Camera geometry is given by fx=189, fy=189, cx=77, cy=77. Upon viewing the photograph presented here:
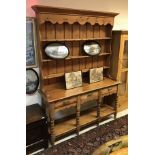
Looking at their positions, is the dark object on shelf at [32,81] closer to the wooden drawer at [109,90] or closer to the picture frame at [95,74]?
the picture frame at [95,74]

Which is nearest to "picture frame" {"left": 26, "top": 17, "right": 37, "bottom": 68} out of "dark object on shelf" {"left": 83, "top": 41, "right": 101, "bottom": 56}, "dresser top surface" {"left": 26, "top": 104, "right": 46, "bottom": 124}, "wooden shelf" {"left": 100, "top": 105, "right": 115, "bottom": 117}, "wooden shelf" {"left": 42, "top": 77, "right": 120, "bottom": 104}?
"wooden shelf" {"left": 42, "top": 77, "right": 120, "bottom": 104}

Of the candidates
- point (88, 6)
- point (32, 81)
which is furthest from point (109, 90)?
point (88, 6)

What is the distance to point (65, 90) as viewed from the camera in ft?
8.93

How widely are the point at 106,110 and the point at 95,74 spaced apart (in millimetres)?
681

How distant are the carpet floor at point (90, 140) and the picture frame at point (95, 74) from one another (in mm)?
759

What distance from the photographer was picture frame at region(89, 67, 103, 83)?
3039 millimetres

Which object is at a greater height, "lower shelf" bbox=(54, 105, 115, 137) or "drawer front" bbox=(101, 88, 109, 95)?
"drawer front" bbox=(101, 88, 109, 95)

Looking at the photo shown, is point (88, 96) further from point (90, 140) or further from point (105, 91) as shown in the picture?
point (90, 140)

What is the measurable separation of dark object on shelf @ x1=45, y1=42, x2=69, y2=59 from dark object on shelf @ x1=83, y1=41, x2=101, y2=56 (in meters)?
0.37

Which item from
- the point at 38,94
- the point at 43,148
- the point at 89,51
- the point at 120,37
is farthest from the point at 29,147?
the point at 120,37

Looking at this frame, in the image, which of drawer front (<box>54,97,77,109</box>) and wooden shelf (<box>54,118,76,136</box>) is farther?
wooden shelf (<box>54,118,76,136</box>)

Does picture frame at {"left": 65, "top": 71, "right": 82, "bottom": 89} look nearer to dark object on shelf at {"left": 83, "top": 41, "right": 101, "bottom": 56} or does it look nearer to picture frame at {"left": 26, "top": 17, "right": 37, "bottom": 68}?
dark object on shelf at {"left": 83, "top": 41, "right": 101, "bottom": 56}

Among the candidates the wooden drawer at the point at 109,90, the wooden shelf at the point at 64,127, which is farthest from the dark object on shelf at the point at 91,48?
the wooden shelf at the point at 64,127
